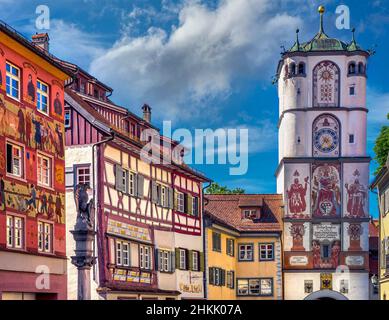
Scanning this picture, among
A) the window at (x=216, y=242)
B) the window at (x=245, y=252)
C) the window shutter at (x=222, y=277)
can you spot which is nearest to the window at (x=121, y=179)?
the window at (x=216, y=242)

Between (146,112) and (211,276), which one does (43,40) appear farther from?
(211,276)

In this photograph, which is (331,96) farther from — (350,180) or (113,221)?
(113,221)

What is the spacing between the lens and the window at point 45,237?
104 feet

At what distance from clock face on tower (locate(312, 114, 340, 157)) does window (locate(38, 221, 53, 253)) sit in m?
38.3

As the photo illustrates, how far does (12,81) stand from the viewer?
30.2m

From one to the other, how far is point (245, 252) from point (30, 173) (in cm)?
3476

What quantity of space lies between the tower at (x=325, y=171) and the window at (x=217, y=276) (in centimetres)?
994

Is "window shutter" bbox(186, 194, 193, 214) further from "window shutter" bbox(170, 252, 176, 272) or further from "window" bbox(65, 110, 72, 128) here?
"window" bbox(65, 110, 72, 128)

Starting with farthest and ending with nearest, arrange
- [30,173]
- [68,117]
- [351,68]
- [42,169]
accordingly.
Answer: [351,68]
[68,117]
[42,169]
[30,173]

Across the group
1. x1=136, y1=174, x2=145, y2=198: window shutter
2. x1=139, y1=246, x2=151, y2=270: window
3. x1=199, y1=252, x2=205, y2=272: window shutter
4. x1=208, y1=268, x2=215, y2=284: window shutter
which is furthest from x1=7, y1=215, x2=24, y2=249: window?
x1=208, y1=268, x2=215, y2=284: window shutter

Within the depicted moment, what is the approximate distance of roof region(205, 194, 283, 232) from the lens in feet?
215

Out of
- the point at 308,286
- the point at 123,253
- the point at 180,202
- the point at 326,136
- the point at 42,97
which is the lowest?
the point at 308,286

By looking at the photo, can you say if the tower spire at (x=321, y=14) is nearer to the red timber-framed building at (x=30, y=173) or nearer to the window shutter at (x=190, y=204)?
the window shutter at (x=190, y=204)

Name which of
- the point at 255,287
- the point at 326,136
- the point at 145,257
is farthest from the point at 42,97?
the point at 326,136
